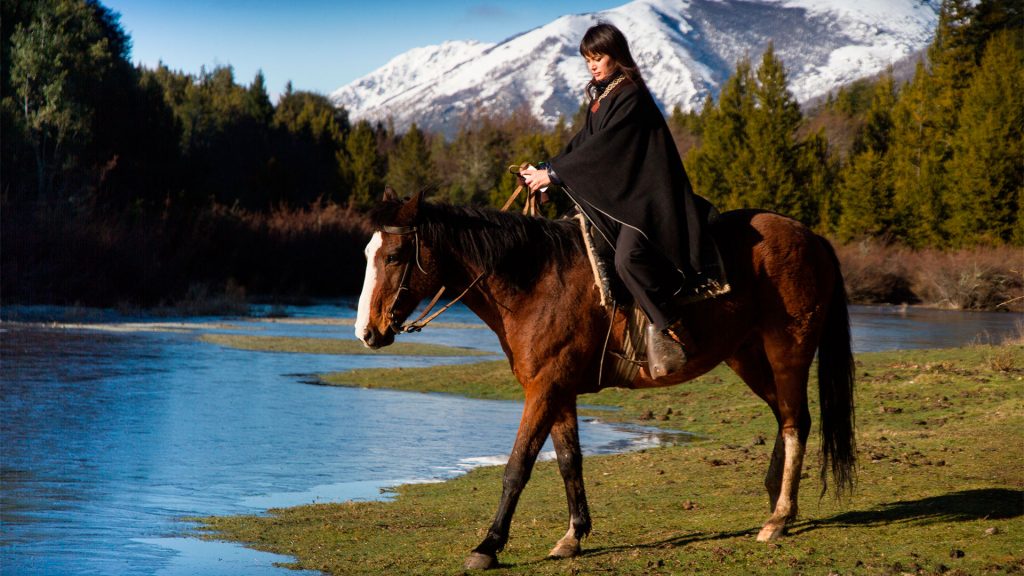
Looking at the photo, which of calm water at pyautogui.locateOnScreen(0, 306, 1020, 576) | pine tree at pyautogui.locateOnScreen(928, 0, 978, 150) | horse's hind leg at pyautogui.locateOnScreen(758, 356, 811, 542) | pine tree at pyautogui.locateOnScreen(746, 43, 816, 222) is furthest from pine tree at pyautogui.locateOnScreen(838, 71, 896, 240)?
horse's hind leg at pyautogui.locateOnScreen(758, 356, 811, 542)

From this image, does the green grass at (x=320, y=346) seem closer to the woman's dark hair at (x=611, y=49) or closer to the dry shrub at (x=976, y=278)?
the woman's dark hair at (x=611, y=49)

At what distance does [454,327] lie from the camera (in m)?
35.3

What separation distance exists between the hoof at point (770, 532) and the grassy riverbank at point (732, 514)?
0.26 ft

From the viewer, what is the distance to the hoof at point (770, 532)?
6408 millimetres

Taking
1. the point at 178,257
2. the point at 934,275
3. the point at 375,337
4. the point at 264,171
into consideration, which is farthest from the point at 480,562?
the point at 264,171

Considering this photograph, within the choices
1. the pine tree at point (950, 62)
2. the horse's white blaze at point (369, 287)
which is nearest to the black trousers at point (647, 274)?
the horse's white blaze at point (369, 287)

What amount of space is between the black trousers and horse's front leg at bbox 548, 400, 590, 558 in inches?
29.1

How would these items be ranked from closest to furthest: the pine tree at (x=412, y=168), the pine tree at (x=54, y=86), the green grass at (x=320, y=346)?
the green grass at (x=320, y=346) → the pine tree at (x=54, y=86) → the pine tree at (x=412, y=168)

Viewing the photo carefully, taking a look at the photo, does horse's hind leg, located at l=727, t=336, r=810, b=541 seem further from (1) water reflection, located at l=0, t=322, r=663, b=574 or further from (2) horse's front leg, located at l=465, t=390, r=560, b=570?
(1) water reflection, located at l=0, t=322, r=663, b=574

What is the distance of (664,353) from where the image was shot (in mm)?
6355

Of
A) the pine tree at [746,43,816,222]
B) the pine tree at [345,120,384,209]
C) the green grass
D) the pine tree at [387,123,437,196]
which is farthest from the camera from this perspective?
the pine tree at [387,123,437,196]

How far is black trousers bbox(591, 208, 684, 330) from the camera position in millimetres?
6172

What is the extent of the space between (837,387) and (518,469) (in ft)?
7.87

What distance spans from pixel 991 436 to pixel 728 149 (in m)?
43.6
